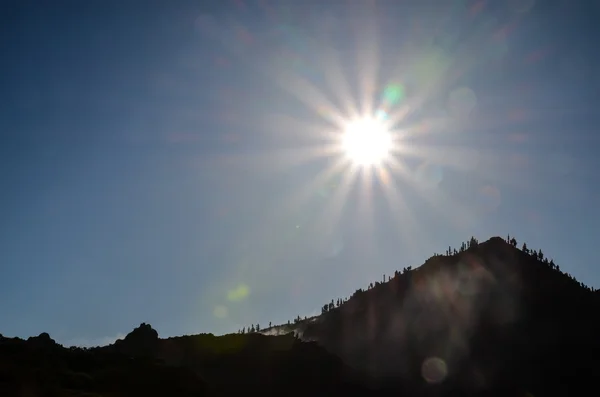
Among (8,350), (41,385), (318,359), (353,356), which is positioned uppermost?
(353,356)

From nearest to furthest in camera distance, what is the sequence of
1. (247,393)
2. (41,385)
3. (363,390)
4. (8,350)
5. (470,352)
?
1. (41,385)
2. (8,350)
3. (247,393)
4. (363,390)
5. (470,352)

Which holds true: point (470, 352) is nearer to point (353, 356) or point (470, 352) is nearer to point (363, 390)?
point (353, 356)

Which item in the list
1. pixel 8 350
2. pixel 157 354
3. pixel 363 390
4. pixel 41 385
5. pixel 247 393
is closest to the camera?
pixel 41 385

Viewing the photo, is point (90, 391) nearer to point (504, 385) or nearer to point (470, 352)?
point (504, 385)

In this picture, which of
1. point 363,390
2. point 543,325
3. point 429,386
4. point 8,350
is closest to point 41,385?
point 8,350

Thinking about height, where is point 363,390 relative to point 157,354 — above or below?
below

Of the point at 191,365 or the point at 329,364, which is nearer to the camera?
the point at 191,365

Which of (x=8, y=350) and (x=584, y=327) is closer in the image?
(x=8, y=350)

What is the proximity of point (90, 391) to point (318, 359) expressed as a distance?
8176cm

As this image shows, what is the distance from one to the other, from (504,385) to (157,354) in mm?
109513

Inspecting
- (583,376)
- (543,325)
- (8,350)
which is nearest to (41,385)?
(8,350)

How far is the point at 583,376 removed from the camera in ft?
550

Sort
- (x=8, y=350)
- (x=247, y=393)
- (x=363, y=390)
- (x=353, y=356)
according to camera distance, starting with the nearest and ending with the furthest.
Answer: (x=8, y=350) → (x=247, y=393) → (x=363, y=390) → (x=353, y=356)

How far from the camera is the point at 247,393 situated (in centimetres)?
12294
